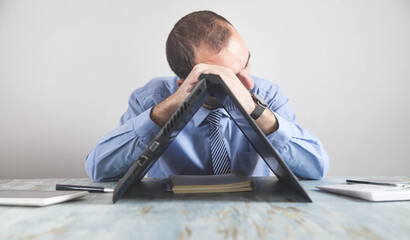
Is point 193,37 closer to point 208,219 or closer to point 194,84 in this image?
point 194,84

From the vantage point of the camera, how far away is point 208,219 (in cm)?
48

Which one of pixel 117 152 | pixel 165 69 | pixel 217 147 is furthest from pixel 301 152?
pixel 165 69

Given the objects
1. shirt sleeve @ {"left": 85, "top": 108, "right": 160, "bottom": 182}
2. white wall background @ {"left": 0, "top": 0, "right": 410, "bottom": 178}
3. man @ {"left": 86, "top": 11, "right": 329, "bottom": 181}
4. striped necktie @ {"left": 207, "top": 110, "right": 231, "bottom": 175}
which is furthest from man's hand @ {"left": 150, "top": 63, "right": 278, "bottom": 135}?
white wall background @ {"left": 0, "top": 0, "right": 410, "bottom": 178}

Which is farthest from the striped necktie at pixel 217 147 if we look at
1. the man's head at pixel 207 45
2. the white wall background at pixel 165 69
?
the white wall background at pixel 165 69

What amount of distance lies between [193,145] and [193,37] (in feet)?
1.58

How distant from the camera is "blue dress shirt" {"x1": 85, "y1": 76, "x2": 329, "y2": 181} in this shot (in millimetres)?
1035

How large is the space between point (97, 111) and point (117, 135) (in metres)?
1.14

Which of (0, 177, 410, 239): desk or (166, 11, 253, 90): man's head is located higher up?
(166, 11, 253, 90): man's head

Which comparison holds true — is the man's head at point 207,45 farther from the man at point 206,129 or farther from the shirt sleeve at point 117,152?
the shirt sleeve at point 117,152

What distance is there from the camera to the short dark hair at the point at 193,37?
1032 mm

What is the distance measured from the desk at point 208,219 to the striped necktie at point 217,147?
0.55 meters

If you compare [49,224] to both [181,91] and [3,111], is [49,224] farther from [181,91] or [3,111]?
[3,111]

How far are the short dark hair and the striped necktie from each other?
23cm

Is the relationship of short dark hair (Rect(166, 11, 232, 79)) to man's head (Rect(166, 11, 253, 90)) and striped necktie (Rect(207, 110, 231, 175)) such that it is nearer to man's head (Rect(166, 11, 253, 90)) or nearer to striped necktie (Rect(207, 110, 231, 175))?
man's head (Rect(166, 11, 253, 90))
